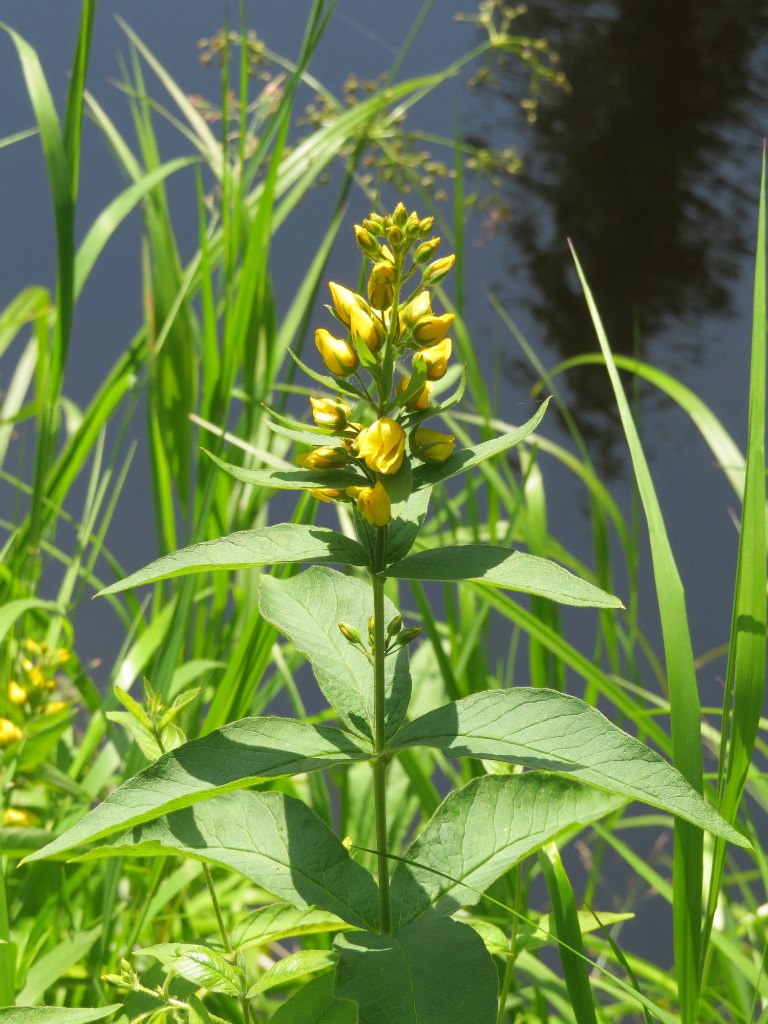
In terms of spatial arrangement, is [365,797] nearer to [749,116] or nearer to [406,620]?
[406,620]

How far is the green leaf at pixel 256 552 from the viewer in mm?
335

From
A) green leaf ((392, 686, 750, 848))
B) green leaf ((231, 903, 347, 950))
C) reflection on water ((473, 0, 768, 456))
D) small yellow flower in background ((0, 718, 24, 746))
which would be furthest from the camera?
reflection on water ((473, 0, 768, 456))

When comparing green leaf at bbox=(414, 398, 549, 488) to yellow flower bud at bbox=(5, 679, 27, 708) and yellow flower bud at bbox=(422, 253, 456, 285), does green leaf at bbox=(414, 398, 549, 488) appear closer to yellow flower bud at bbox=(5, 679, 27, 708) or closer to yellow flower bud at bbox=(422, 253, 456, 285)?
yellow flower bud at bbox=(422, 253, 456, 285)

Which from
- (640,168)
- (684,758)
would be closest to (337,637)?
(684,758)

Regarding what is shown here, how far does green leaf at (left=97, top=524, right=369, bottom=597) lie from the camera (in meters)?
0.33

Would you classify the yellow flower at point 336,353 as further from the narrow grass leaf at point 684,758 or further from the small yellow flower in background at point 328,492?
the narrow grass leaf at point 684,758

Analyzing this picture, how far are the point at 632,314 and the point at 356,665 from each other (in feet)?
4.14

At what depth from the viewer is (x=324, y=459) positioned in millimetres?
369

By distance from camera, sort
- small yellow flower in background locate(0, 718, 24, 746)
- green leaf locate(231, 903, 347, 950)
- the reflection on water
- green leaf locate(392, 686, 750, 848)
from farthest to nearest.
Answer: the reflection on water, small yellow flower in background locate(0, 718, 24, 746), green leaf locate(231, 903, 347, 950), green leaf locate(392, 686, 750, 848)

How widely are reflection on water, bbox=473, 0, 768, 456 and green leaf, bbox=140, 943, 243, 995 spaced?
126 centimetres

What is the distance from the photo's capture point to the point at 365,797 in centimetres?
92

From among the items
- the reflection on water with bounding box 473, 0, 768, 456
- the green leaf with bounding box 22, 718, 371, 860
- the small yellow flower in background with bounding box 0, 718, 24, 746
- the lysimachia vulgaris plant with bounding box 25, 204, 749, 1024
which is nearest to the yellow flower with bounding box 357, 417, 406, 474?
the lysimachia vulgaris plant with bounding box 25, 204, 749, 1024

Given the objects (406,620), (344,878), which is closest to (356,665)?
(344,878)

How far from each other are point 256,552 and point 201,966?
0.17 meters
